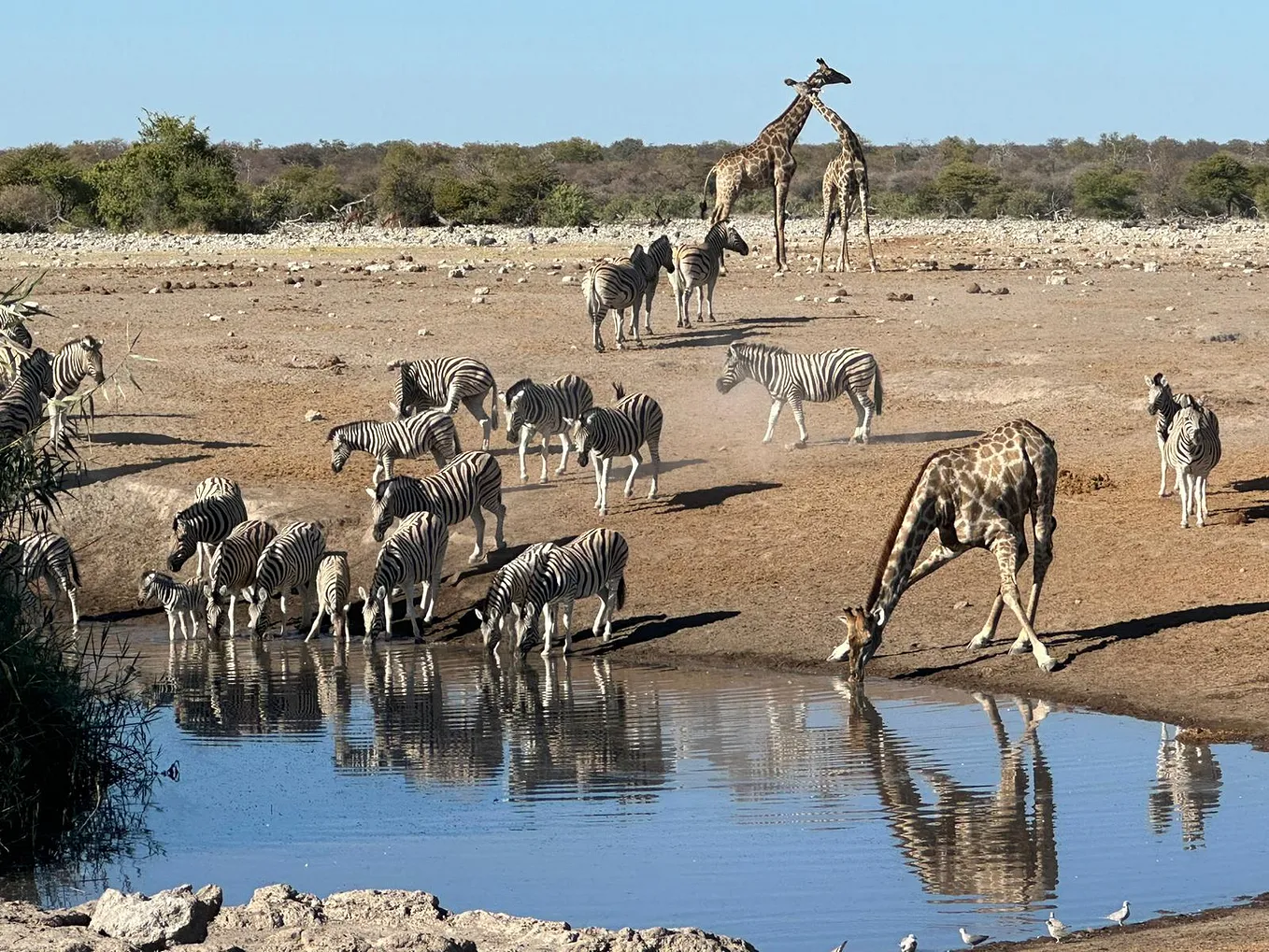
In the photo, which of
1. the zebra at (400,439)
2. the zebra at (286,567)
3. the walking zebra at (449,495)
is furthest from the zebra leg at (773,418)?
the zebra at (286,567)

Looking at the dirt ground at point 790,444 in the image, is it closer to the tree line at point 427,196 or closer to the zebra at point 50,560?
the zebra at point 50,560

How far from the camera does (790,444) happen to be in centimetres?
2133

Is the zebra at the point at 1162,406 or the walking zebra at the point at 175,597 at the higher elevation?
the zebra at the point at 1162,406

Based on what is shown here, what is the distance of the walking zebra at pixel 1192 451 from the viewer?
16.8 metres

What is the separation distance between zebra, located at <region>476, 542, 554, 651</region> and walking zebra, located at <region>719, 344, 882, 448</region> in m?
5.70

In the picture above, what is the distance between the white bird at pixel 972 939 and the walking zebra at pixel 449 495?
9.91 metres

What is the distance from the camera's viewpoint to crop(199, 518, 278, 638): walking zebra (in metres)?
17.4

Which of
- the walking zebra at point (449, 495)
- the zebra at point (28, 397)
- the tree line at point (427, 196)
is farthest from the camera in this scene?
the tree line at point (427, 196)

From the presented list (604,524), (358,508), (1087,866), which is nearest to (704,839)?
(1087,866)

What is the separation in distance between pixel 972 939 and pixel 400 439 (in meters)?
12.2

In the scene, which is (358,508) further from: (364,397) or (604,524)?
(364,397)

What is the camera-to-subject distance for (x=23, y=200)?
5172 cm

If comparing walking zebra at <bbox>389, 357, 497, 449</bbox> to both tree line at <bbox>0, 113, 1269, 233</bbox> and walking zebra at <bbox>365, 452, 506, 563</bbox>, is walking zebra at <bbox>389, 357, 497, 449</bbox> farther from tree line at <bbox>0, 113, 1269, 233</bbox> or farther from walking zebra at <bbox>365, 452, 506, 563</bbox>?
tree line at <bbox>0, 113, 1269, 233</bbox>

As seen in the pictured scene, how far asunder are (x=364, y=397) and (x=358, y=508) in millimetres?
4517
